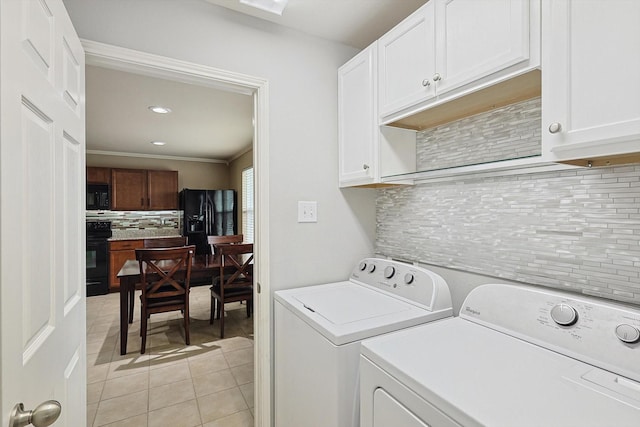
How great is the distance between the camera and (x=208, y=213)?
225 inches

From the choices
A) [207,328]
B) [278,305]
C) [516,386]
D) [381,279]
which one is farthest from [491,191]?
[207,328]

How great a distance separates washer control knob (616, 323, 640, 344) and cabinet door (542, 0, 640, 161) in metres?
0.47

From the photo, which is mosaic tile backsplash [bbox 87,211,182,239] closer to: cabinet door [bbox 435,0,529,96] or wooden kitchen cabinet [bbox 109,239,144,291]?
wooden kitchen cabinet [bbox 109,239,144,291]

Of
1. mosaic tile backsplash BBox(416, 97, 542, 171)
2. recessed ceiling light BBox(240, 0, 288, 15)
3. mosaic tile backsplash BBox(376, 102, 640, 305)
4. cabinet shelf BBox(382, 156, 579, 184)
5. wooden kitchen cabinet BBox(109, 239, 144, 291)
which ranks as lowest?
A: wooden kitchen cabinet BBox(109, 239, 144, 291)

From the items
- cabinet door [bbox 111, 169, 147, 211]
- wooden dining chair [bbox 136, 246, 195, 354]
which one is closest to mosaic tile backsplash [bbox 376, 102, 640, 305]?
wooden dining chair [bbox 136, 246, 195, 354]

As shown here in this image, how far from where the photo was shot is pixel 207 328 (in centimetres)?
358

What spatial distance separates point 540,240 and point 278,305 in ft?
4.00

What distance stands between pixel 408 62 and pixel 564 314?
44.2 inches

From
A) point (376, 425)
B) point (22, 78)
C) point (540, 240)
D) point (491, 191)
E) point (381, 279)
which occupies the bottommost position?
point (376, 425)

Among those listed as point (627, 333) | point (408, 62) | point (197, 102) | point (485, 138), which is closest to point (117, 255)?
point (197, 102)

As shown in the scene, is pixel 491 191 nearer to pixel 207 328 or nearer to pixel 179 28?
pixel 179 28

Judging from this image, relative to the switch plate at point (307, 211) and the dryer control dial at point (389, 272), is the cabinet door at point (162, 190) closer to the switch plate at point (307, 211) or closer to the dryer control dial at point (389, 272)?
the switch plate at point (307, 211)

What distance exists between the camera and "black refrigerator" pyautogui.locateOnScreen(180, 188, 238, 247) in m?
5.59

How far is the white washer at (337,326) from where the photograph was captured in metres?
1.11
